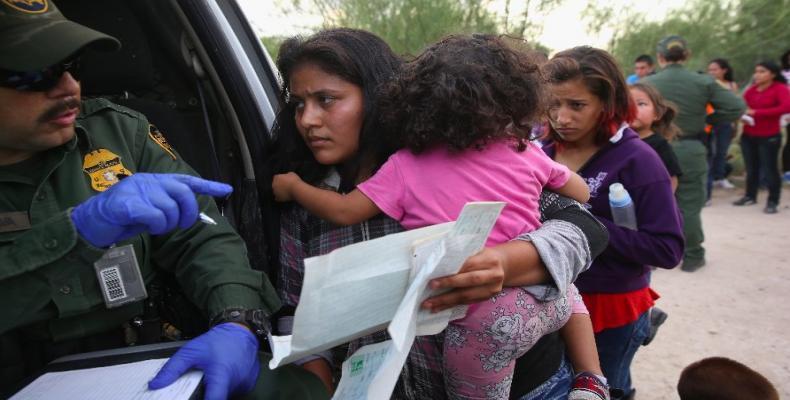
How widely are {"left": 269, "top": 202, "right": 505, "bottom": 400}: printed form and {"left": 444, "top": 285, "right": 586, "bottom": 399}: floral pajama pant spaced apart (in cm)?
19

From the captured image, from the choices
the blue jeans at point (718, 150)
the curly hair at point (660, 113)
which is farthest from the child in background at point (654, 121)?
the blue jeans at point (718, 150)

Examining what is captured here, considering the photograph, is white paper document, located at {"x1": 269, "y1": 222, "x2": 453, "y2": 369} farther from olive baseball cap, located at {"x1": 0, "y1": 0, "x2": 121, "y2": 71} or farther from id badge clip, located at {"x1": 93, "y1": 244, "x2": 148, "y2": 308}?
olive baseball cap, located at {"x1": 0, "y1": 0, "x2": 121, "y2": 71}

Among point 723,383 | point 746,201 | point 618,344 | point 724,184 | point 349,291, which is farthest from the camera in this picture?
point 724,184

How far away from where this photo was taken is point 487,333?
1.26 metres

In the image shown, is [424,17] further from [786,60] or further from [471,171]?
[471,171]

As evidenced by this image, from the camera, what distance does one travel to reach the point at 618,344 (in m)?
2.23

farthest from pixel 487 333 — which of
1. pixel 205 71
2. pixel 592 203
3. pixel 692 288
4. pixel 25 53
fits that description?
pixel 692 288

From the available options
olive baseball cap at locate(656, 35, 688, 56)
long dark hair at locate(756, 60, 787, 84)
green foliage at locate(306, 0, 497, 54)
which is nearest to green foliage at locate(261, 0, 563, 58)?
green foliage at locate(306, 0, 497, 54)

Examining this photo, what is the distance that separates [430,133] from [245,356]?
0.73m

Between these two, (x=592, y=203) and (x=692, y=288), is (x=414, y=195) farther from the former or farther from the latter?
(x=692, y=288)

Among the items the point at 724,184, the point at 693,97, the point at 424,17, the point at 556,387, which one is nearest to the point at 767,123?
the point at 724,184

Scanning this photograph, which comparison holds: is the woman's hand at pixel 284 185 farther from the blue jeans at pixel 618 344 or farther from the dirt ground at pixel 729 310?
the dirt ground at pixel 729 310

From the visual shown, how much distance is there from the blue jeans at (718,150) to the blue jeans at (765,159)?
0.41m

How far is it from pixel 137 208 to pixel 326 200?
1.56 feet
